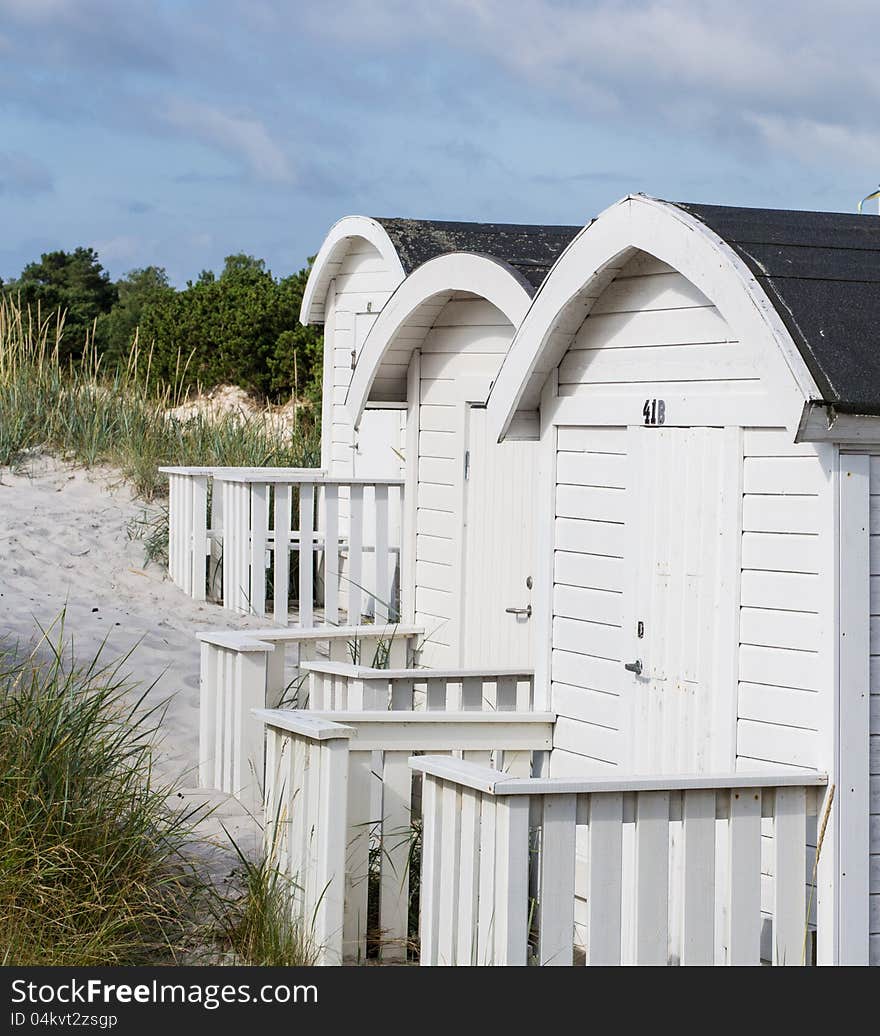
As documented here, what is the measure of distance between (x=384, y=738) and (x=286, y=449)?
33.6 feet

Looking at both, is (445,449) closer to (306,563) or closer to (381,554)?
(381,554)

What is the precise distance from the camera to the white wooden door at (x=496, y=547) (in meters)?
9.16

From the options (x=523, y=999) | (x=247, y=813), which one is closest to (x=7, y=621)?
(x=247, y=813)

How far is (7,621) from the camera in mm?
11820

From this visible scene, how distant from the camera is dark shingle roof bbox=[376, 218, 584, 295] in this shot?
38.9 ft

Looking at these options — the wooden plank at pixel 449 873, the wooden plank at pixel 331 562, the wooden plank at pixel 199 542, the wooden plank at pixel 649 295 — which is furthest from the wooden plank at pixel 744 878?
the wooden plank at pixel 199 542

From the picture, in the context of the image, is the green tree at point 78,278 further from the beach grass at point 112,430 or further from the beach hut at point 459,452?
the beach hut at point 459,452

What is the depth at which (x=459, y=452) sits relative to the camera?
9.97 m

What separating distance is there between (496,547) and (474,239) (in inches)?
162

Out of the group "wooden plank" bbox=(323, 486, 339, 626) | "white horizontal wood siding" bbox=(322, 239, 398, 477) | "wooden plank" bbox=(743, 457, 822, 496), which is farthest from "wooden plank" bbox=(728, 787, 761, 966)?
"white horizontal wood siding" bbox=(322, 239, 398, 477)

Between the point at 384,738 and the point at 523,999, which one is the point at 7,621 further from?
the point at 523,999

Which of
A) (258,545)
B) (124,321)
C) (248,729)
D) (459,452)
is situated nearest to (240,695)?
(248,729)

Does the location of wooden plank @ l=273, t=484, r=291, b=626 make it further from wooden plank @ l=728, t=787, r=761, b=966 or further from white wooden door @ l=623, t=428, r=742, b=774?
wooden plank @ l=728, t=787, r=761, b=966

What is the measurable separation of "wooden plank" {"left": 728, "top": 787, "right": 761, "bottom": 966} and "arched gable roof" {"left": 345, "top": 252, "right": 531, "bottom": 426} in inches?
158
